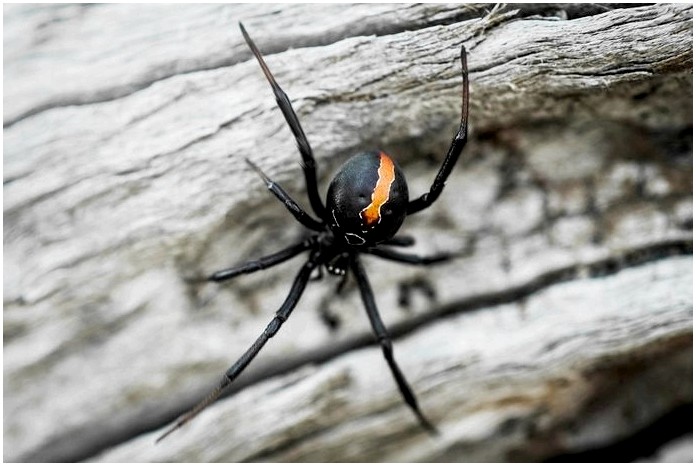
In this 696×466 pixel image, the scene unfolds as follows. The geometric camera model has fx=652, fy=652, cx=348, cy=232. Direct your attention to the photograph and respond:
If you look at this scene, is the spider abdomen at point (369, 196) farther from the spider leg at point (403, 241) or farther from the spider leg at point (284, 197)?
the spider leg at point (403, 241)

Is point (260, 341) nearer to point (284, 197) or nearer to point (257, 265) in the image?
point (257, 265)

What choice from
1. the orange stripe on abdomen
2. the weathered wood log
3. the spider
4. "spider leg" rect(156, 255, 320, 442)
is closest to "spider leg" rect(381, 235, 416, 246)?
the spider

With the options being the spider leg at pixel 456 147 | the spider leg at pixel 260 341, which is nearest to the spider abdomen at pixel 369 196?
the spider leg at pixel 456 147

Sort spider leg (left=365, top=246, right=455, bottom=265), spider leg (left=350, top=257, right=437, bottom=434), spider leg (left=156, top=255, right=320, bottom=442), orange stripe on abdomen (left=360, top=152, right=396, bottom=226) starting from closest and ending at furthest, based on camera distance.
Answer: orange stripe on abdomen (left=360, top=152, right=396, bottom=226), spider leg (left=156, top=255, right=320, bottom=442), spider leg (left=350, top=257, right=437, bottom=434), spider leg (left=365, top=246, right=455, bottom=265)

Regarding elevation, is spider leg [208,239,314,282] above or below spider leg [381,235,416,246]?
above

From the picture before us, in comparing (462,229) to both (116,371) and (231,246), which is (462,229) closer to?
(231,246)

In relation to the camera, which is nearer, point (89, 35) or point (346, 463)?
point (89, 35)

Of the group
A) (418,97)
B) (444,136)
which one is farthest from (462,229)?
(418,97)

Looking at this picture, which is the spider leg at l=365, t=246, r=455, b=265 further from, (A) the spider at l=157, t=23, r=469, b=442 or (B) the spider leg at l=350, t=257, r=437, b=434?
(B) the spider leg at l=350, t=257, r=437, b=434
